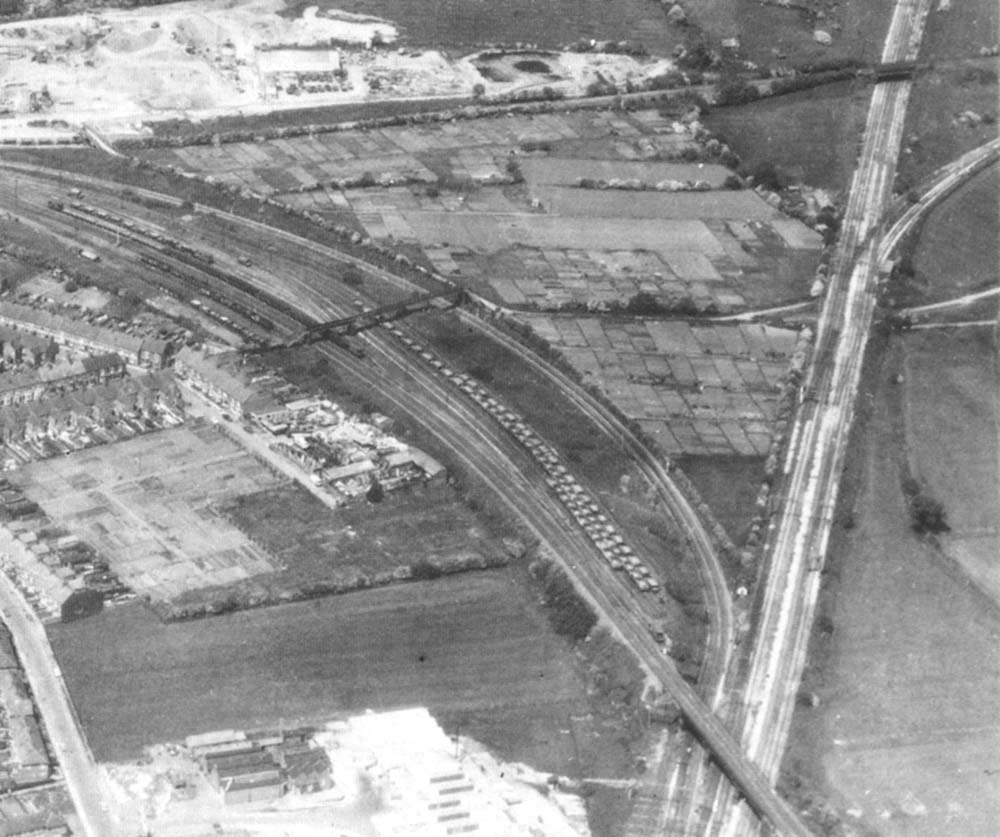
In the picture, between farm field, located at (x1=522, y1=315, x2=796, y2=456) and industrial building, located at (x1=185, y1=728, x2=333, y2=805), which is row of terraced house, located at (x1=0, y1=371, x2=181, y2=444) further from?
industrial building, located at (x1=185, y1=728, x2=333, y2=805)

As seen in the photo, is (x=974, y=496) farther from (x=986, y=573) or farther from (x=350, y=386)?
(x=350, y=386)

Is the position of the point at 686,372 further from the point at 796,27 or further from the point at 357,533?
the point at 796,27

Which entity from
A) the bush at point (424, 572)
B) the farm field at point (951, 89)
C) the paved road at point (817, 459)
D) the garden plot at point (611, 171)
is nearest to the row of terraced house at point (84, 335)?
the bush at point (424, 572)

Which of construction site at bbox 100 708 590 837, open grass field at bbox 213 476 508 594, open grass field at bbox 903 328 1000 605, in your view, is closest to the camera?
construction site at bbox 100 708 590 837

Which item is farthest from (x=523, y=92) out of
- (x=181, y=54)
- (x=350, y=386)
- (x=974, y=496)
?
(x=974, y=496)

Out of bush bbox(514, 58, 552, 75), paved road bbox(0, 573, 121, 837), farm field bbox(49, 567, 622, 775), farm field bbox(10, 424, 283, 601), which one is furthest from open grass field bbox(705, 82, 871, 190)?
paved road bbox(0, 573, 121, 837)

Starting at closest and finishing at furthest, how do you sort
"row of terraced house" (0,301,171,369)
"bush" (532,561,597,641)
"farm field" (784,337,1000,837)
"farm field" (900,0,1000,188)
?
"farm field" (784,337,1000,837) < "bush" (532,561,597,641) < "row of terraced house" (0,301,171,369) < "farm field" (900,0,1000,188)

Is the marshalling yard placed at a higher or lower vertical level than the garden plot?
lower

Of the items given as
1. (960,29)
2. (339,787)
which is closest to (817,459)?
(339,787)
